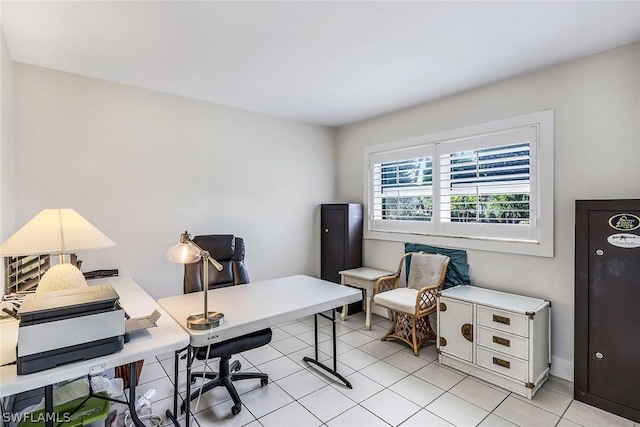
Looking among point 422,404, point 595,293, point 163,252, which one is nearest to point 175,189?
point 163,252

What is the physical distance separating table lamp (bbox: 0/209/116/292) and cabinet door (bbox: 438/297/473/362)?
2.64m

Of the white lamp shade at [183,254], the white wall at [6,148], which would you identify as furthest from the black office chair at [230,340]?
the white wall at [6,148]

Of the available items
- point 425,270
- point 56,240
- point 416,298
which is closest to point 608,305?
point 416,298

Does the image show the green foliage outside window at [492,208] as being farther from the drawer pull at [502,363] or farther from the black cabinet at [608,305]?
the drawer pull at [502,363]

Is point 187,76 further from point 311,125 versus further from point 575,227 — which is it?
point 575,227

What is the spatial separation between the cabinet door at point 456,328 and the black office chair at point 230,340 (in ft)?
5.15

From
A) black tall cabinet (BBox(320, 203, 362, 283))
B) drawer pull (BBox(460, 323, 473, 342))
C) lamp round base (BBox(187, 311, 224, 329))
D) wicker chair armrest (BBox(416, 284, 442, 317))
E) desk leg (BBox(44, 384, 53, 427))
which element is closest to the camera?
desk leg (BBox(44, 384, 53, 427))

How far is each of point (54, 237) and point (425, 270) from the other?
3132 millimetres

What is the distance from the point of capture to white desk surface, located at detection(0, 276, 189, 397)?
1.16 metres

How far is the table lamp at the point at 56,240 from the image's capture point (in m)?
1.56

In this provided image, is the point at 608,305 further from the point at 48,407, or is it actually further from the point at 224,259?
the point at 48,407

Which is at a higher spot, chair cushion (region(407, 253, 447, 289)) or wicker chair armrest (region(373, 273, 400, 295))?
chair cushion (region(407, 253, 447, 289))

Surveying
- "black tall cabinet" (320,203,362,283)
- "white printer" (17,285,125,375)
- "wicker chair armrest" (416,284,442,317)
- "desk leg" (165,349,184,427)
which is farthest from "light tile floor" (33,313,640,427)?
"black tall cabinet" (320,203,362,283)

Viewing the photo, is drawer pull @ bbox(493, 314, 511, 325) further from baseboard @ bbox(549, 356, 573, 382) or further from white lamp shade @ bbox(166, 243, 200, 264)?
white lamp shade @ bbox(166, 243, 200, 264)
